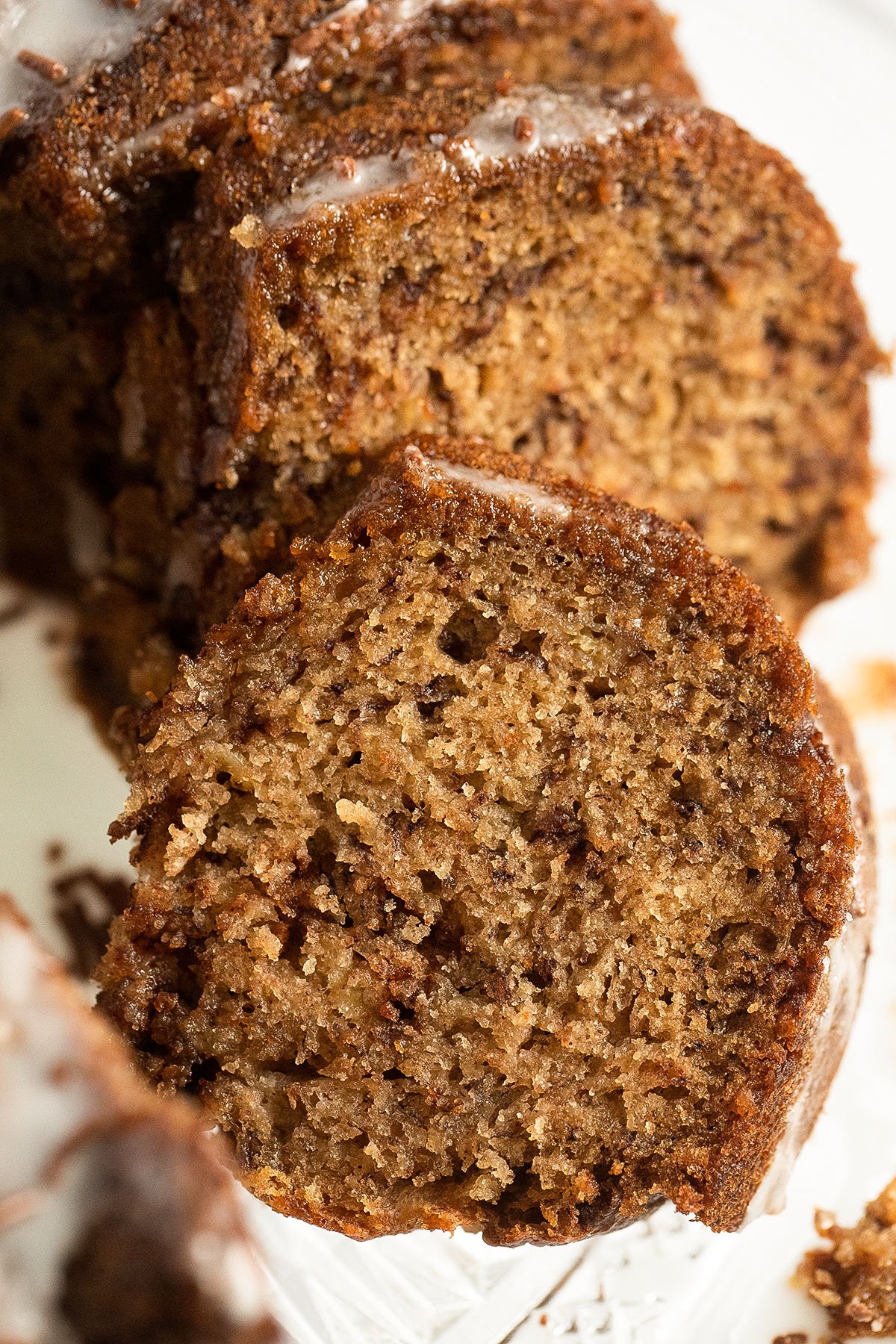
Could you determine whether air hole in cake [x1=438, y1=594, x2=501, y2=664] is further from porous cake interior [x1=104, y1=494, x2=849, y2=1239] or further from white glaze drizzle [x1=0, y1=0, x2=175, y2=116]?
white glaze drizzle [x1=0, y1=0, x2=175, y2=116]

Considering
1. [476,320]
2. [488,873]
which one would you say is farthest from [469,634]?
[476,320]

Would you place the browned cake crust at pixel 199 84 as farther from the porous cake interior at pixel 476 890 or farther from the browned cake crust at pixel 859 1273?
the browned cake crust at pixel 859 1273

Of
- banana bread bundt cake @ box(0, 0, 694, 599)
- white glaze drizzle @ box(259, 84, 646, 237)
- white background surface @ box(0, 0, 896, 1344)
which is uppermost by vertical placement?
banana bread bundt cake @ box(0, 0, 694, 599)

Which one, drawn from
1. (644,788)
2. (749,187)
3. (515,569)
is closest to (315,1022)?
(644,788)

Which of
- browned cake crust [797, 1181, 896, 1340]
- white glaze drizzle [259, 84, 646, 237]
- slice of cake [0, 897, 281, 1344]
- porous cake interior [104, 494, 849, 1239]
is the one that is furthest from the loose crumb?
browned cake crust [797, 1181, 896, 1340]

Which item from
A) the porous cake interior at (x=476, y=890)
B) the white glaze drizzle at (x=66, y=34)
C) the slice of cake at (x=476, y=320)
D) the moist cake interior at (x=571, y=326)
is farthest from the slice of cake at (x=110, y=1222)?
the white glaze drizzle at (x=66, y=34)

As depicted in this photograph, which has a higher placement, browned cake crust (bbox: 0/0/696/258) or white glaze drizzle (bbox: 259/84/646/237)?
browned cake crust (bbox: 0/0/696/258)
